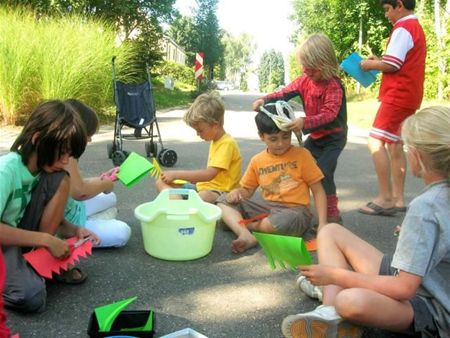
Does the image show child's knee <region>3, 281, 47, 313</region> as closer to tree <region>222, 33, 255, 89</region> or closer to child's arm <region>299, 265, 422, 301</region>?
child's arm <region>299, 265, 422, 301</region>

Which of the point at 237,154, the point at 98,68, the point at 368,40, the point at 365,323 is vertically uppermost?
the point at 368,40

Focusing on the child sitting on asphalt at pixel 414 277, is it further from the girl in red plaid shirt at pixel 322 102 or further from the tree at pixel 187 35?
the tree at pixel 187 35

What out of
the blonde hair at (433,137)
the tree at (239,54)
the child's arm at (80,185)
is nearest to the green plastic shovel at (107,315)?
the child's arm at (80,185)

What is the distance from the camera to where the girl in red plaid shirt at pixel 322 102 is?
299 centimetres

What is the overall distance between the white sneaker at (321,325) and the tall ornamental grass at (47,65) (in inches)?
263

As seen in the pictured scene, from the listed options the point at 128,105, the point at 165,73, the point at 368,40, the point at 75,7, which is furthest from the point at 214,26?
the point at 128,105

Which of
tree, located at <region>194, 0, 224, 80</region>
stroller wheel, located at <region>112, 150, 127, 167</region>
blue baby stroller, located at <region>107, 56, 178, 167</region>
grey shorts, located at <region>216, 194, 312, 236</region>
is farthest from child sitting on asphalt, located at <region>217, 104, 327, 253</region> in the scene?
tree, located at <region>194, 0, 224, 80</region>

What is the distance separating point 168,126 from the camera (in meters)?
8.97

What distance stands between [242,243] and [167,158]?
2654 mm

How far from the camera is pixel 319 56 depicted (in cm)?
298

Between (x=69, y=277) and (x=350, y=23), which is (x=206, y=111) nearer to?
(x=69, y=277)

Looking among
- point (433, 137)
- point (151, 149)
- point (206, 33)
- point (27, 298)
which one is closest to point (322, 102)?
point (433, 137)

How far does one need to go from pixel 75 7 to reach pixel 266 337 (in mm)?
15552

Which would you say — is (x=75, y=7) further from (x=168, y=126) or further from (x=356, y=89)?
(x=356, y=89)
